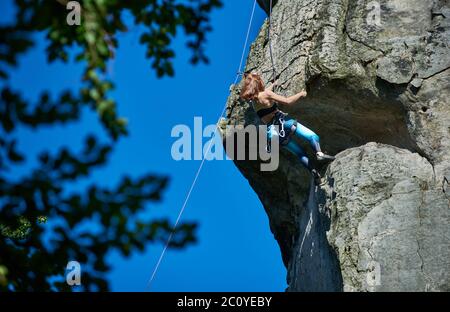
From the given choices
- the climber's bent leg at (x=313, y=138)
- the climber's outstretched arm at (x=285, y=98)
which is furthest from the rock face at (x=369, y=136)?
the climber's outstretched arm at (x=285, y=98)

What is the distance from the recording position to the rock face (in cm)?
1266

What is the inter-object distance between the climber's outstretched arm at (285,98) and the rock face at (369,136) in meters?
0.64

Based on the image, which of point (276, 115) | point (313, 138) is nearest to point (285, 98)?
point (276, 115)

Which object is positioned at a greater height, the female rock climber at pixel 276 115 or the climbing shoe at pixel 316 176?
the female rock climber at pixel 276 115

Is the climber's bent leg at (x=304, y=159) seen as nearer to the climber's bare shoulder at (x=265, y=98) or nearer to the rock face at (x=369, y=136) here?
the rock face at (x=369, y=136)

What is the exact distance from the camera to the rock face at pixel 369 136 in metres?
12.7

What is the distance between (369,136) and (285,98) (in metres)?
1.98

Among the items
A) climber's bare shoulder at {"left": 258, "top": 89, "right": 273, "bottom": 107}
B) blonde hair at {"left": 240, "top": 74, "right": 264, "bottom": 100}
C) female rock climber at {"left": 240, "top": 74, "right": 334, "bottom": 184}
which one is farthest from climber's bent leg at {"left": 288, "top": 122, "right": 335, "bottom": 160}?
blonde hair at {"left": 240, "top": 74, "right": 264, "bottom": 100}

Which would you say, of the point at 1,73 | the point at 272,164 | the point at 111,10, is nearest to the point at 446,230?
the point at 272,164

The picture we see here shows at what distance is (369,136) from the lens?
50.2 ft

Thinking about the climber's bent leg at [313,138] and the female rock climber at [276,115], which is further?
the female rock climber at [276,115]

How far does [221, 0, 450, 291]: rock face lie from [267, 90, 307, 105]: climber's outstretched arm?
641 millimetres

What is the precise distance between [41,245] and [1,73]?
5.88 ft
